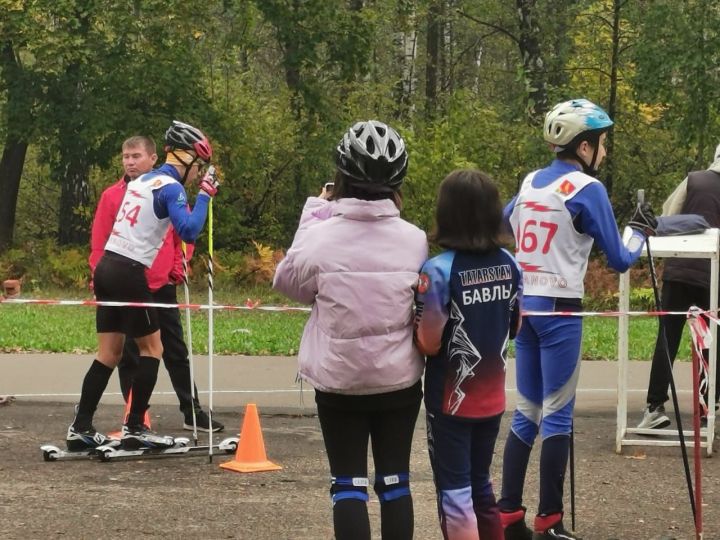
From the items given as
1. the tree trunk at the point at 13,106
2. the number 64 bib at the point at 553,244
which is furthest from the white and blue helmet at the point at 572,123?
the tree trunk at the point at 13,106

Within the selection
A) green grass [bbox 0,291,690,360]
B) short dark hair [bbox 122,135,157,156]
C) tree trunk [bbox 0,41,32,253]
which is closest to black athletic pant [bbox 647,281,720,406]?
short dark hair [bbox 122,135,157,156]

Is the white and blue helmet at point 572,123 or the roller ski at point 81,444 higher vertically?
the white and blue helmet at point 572,123

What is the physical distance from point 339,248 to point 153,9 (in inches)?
663

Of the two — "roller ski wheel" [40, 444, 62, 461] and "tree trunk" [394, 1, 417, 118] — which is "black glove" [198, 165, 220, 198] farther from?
"tree trunk" [394, 1, 417, 118]

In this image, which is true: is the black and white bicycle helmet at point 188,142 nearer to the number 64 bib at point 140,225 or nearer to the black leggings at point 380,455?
the number 64 bib at point 140,225

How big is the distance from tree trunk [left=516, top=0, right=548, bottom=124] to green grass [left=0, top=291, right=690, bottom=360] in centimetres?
658

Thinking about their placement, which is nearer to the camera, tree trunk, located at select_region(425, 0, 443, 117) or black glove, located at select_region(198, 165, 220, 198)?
black glove, located at select_region(198, 165, 220, 198)

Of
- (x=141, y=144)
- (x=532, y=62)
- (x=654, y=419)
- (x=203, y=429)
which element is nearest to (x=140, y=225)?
(x=141, y=144)

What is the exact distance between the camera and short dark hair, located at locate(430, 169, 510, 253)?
186 inches

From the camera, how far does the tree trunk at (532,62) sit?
2234 centimetres

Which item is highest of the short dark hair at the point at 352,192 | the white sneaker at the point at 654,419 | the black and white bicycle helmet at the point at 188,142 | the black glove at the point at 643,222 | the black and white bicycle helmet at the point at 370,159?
the black and white bicycle helmet at the point at 188,142

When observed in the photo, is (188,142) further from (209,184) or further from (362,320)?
(362,320)

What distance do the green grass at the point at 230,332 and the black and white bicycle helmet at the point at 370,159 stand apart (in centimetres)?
797

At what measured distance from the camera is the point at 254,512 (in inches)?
255
